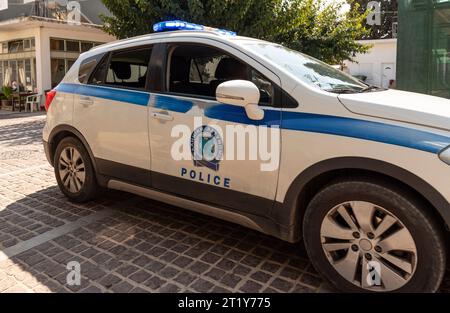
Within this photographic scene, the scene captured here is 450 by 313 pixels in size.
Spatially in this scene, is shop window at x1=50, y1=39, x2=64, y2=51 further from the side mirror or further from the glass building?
the side mirror

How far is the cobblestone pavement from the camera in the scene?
285 centimetres

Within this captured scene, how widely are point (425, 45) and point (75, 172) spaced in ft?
24.2

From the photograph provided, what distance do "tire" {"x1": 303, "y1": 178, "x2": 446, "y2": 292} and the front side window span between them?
4.06 ft

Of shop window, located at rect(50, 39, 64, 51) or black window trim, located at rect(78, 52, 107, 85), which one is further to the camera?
shop window, located at rect(50, 39, 64, 51)

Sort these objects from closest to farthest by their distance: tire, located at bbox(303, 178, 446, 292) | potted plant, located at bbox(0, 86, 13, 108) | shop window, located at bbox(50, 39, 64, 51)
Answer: tire, located at bbox(303, 178, 446, 292), potted plant, located at bbox(0, 86, 13, 108), shop window, located at bbox(50, 39, 64, 51)

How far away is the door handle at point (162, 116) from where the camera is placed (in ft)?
11.0

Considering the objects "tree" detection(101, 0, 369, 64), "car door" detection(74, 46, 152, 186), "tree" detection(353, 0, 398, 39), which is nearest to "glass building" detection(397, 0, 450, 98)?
"tree" detection(101, 0, 369, 64)

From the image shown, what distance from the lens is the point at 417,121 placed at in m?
2.33

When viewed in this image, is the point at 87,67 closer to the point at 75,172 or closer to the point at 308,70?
the point at 75,172

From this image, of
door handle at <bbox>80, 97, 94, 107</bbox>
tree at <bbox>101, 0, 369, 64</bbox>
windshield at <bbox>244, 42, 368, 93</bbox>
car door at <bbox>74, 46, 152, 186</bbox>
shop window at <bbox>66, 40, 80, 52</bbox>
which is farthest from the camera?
shop window at <bbox>66, 40, 80, 52</bbox>

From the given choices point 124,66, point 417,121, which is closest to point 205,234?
point 124,66

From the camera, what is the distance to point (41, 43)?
57.2 feet

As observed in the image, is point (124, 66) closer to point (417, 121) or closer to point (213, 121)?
point (213, 121)

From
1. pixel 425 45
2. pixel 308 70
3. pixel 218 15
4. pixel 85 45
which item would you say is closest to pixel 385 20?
pixel 85 45
